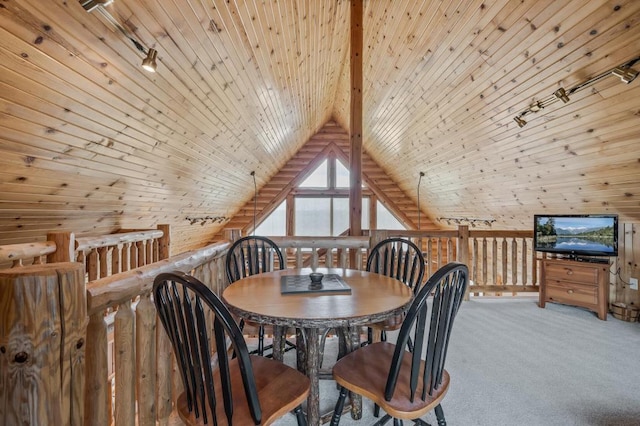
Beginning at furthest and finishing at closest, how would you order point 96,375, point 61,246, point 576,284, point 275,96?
point 275,96 < point 576,284 < point 61,246 < point 96,375

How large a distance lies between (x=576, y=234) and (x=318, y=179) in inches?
191

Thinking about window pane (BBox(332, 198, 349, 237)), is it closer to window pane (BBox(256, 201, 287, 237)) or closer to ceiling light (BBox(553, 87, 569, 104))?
window pane (BBox(256, 201, 287, 237))

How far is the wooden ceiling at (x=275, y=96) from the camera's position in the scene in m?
1.71

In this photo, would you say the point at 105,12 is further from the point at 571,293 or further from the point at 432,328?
the point at 571,293

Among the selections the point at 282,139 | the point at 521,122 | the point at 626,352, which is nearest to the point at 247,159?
the point at 282,139

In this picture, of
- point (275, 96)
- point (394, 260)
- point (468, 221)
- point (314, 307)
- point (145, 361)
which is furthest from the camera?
point (468, 221)

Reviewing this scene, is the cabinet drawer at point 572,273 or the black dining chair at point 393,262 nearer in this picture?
the black dining chair at point 393,262

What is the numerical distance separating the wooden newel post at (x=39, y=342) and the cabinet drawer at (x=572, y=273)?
411 cm

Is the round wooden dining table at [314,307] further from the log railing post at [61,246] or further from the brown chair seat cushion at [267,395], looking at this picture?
the log railing post at [61,246]

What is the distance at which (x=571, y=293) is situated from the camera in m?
3.22

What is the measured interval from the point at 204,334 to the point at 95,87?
1772 mm

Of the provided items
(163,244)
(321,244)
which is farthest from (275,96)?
(163,244)

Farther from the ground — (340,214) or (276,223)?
(340,214)

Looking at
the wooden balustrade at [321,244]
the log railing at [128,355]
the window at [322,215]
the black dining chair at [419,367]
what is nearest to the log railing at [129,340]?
the log railing at [128,355]
